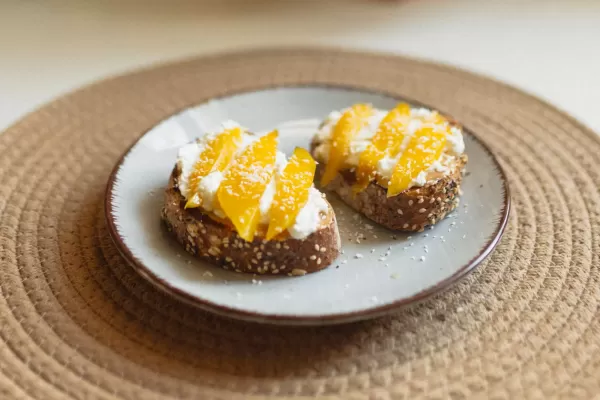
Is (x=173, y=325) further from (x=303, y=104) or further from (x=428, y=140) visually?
(x=303, y=104)

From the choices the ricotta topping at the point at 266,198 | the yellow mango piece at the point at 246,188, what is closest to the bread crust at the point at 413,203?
the ricotta topping at the point at 266,198

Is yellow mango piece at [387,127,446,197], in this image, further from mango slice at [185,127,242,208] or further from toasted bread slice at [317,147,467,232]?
mango slice at [185,127,242,208]

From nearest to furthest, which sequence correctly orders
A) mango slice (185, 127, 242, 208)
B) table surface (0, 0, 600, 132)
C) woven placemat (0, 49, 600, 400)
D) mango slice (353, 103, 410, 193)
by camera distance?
woven placemat (0, 49, 600, 400)
mango slice (185, 127, 242, 208)
mango slice (353, 103, 410, 193)
table surface (0, 0, 600, 132)

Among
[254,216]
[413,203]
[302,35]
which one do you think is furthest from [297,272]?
[302,35]

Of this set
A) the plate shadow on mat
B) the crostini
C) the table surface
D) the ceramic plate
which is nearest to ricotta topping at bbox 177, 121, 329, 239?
the crostini

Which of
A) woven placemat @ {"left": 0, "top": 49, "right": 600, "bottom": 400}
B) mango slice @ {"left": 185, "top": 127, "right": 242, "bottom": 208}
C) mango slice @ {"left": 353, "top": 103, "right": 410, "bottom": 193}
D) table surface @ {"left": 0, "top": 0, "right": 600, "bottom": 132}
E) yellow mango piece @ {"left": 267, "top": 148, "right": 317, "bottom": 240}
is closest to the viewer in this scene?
woven placemat @ {"left": 0, "top": 49, "right": 600, "bottom": 400}

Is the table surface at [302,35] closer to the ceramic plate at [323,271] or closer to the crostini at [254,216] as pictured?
the ceramic plate at [323,271]
